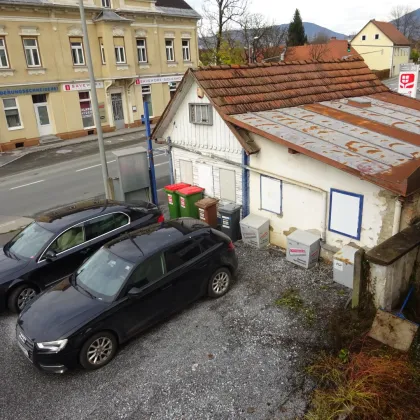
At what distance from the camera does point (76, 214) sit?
29.2 feet

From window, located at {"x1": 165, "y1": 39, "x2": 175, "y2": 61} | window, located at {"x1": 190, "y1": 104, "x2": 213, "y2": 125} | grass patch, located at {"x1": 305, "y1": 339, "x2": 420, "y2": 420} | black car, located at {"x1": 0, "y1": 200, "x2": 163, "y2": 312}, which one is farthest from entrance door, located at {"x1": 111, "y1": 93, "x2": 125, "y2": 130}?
grass patch, located at {"x1": 305, "y1": 339, "x2": 420, "y2": 420}

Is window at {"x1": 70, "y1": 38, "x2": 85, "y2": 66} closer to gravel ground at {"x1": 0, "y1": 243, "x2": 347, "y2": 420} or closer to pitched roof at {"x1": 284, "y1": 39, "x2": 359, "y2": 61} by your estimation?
gravel ground at {"x1": 0, "y1": 243, "x2": 347, "y2": 420}

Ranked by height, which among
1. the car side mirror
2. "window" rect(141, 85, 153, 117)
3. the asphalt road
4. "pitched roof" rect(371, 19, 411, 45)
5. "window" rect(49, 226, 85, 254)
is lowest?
the asphalt road

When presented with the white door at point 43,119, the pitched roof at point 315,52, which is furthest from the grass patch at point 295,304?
the pitched roof at point 315,52

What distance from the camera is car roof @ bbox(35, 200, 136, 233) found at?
28.0 ft

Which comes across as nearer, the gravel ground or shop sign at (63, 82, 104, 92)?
the gravel ground

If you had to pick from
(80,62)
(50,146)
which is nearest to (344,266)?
(50,146)

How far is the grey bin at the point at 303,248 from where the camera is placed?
861 cm

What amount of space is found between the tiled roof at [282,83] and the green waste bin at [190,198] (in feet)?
8.72

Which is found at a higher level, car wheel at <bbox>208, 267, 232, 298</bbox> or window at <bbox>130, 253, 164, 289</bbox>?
window at <bbox>130, 253, 164, 289</bbox>

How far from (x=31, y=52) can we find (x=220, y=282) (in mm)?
23637

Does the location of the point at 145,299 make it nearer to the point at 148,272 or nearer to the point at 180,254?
the point at 148,272

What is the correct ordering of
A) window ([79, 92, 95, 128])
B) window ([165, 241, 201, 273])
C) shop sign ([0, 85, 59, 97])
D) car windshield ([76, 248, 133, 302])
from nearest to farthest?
car windshield ([76, 248, 133, 302])
window ([165, 241, 201, 273])
shop sign ([0, 85, 59, 97])
window ([79, 92, 95, 128])

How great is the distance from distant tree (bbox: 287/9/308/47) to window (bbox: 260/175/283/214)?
5905cm
